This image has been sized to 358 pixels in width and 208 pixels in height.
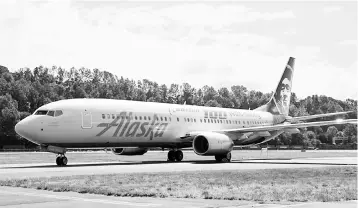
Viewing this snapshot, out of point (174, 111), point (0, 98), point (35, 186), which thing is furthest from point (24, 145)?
point (35, 186)

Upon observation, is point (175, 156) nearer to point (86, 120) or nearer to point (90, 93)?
point (86, 120)

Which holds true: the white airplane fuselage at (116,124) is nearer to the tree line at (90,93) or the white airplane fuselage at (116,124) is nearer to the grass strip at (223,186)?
the grass strip at (223,186)

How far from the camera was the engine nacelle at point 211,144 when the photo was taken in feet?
127

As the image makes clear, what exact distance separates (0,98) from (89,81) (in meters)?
47.8

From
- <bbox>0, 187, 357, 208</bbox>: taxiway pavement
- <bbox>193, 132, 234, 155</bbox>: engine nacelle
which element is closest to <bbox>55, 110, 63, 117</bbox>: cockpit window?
<bbox>193, 132, 234, 155</bbox>: engine nacelle

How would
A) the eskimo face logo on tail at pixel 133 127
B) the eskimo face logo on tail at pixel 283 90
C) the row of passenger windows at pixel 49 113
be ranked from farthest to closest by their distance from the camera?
the eskimo face logo on tail at pixel 283 90
the eskimo face logo on tail at pixel 133 127
the row of passenger windows at pixel 49 113

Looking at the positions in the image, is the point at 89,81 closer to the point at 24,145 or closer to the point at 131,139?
the point at 24,145

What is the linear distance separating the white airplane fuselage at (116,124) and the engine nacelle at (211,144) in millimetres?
1818

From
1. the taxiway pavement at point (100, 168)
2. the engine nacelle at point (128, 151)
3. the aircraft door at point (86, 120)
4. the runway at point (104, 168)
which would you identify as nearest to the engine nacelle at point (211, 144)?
the runway at point (104, 168)

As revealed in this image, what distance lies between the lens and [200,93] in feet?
594

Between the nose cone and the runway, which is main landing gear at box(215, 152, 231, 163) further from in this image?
the nose cone

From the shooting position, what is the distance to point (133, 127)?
121 feet

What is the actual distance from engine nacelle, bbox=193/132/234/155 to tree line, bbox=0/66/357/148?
65310 millimetres

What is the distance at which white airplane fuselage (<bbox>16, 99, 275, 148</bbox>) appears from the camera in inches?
1276
